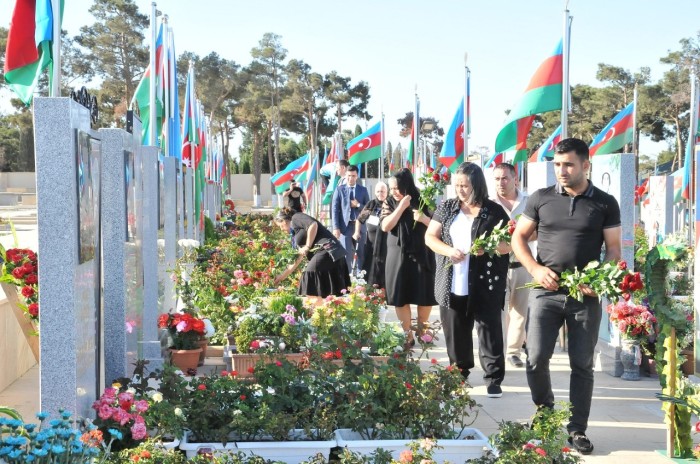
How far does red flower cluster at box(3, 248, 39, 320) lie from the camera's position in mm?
6766

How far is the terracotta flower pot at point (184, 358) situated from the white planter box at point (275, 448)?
305cm

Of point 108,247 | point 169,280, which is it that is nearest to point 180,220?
point 169,280

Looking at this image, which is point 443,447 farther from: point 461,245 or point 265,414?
point 461,245

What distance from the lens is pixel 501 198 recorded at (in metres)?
8.21

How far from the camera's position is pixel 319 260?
372 inches

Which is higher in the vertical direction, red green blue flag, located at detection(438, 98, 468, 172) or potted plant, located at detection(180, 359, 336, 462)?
red green blue flag, located at detection(438, 98, 468, 172)

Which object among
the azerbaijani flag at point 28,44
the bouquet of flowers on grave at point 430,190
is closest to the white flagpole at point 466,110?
the bouquet of flowers on grave at point 430,190

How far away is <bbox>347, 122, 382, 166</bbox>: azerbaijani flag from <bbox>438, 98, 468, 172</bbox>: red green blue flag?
624 cm

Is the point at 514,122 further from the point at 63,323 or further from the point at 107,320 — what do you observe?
the point at 63,323

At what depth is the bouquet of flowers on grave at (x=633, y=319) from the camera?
721 centimetres

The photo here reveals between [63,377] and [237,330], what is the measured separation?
3978mm

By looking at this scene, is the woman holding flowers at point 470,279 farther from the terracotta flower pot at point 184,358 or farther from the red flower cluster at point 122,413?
the red flower cluster at point 122,413

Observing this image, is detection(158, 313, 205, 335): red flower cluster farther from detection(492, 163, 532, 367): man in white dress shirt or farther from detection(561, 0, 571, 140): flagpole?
detection(561, 0, 571, 140): flagpole

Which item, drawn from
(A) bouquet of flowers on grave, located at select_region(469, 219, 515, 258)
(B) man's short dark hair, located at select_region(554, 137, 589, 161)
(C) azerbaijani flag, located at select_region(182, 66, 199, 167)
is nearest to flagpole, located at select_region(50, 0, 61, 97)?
(B) man's short dark hair, located at select_region(554, 137, 589, 161)
